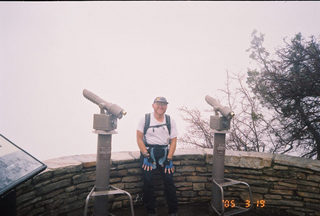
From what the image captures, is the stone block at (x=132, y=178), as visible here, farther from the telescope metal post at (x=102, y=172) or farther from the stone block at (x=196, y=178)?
the stone block at (x=196, y=178)

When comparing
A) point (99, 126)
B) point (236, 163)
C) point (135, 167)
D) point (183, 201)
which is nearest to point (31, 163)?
point (99, 126)

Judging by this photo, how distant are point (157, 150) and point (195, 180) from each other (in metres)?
0.96

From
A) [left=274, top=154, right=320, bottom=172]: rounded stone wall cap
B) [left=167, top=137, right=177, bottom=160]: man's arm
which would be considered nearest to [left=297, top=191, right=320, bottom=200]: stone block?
[left=274, top=154, right=320, bottom=172]: rounded stone wall cap

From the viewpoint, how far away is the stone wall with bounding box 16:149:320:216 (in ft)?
8.66

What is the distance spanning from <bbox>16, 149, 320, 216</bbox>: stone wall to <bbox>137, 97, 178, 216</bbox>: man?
32cm

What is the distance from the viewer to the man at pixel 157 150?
116 inches

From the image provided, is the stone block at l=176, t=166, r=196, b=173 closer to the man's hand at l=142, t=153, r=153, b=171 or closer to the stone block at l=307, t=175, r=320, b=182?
the man's hand at l=142, t=153, r=153, b=171

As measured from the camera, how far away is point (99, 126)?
2.44 metres

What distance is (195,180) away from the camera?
343 centimetres

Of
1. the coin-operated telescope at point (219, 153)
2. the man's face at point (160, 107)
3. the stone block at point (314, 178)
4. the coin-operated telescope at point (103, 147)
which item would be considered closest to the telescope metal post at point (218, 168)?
the coin-operated telescope at point (219, 153)

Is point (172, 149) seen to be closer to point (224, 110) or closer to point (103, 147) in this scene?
point (224, 110)

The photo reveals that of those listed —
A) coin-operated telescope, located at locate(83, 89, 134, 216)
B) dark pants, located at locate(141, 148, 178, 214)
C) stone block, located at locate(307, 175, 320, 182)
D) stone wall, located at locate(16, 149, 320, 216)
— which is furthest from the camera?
stone block, located at locate(307, 175, 320, 182)

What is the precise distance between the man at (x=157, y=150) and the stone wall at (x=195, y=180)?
0.32 metres

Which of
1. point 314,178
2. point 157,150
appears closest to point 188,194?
point 157,150
